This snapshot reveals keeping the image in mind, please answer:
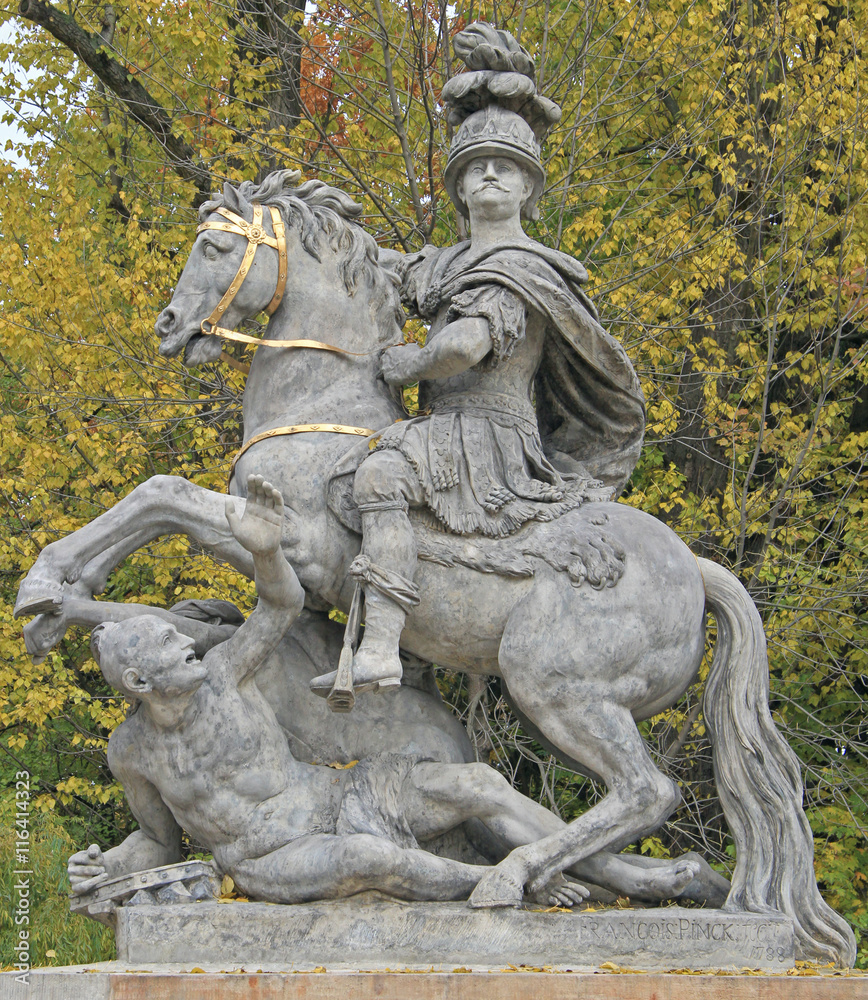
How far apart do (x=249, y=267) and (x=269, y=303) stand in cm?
19

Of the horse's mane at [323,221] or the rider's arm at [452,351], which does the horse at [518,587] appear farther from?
the rider's arm at [452,351]

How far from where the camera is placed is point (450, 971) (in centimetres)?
414

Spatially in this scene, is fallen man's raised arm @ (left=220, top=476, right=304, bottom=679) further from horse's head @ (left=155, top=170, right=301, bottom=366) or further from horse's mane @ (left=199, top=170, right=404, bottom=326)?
horse's mane @ (left=199, top=170, right=404, bottom=326)

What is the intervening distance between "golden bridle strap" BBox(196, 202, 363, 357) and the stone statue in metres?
0.01

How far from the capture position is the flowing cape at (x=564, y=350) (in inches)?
201

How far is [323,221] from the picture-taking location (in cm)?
535

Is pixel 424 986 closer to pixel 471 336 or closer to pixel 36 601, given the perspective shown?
pixel 36 601

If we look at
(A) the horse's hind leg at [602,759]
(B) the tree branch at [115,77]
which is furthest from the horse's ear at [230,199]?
(B) the tree branch at [115,77]

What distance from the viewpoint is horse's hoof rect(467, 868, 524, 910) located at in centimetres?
442

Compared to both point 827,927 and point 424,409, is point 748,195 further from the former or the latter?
A: point 827,927

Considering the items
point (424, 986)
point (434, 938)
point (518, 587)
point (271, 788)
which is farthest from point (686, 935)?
point (271, 788)

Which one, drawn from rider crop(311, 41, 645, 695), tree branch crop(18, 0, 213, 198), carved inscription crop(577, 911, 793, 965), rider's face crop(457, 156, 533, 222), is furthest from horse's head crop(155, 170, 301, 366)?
tree branch crop(18, 0, 213, 198)

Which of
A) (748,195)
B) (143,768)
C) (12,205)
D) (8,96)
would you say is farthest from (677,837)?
(8,96)

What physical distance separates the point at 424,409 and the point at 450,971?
2244 mm
